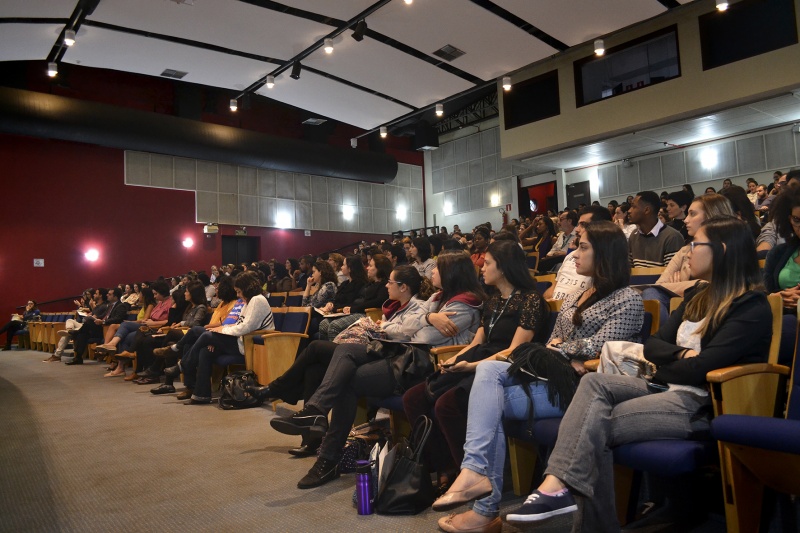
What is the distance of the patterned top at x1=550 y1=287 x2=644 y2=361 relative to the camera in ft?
6.79

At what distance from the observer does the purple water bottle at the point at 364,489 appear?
2.17 metres

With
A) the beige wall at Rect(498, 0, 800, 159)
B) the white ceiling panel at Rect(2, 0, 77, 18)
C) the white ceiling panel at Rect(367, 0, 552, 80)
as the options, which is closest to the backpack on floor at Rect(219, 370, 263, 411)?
the white ceiling panel at Rect(367, 0, 552, 80)

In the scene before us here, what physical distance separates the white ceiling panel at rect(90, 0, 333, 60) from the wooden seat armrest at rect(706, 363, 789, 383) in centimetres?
785

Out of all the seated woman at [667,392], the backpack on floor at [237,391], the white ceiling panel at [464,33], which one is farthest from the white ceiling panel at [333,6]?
the seated woman at [667,392]

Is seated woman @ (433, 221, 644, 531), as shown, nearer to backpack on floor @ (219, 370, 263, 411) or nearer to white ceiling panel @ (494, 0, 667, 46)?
backpack on floor @ (219, 370, 263, 411)

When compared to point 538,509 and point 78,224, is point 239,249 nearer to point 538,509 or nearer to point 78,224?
point 78,224

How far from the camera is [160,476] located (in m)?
2.74

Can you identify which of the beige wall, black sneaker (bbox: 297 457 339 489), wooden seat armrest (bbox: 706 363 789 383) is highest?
the beige wall

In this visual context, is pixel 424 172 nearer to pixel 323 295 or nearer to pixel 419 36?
pixel 419 36

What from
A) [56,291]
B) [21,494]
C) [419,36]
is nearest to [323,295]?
[21,494]

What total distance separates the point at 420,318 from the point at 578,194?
407 inches

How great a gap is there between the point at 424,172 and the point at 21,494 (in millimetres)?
15080

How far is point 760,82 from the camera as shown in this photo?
7.96m

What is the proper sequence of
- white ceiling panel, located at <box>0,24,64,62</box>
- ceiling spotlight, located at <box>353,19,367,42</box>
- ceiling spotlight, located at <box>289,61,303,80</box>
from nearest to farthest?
white ceiling panel, located at <box>0,24,64,62</box>
ceiling spotlight, located at <box>353,19,367,42</box>
ceiling spotlight, located at <box>289,61,303,80</box>
